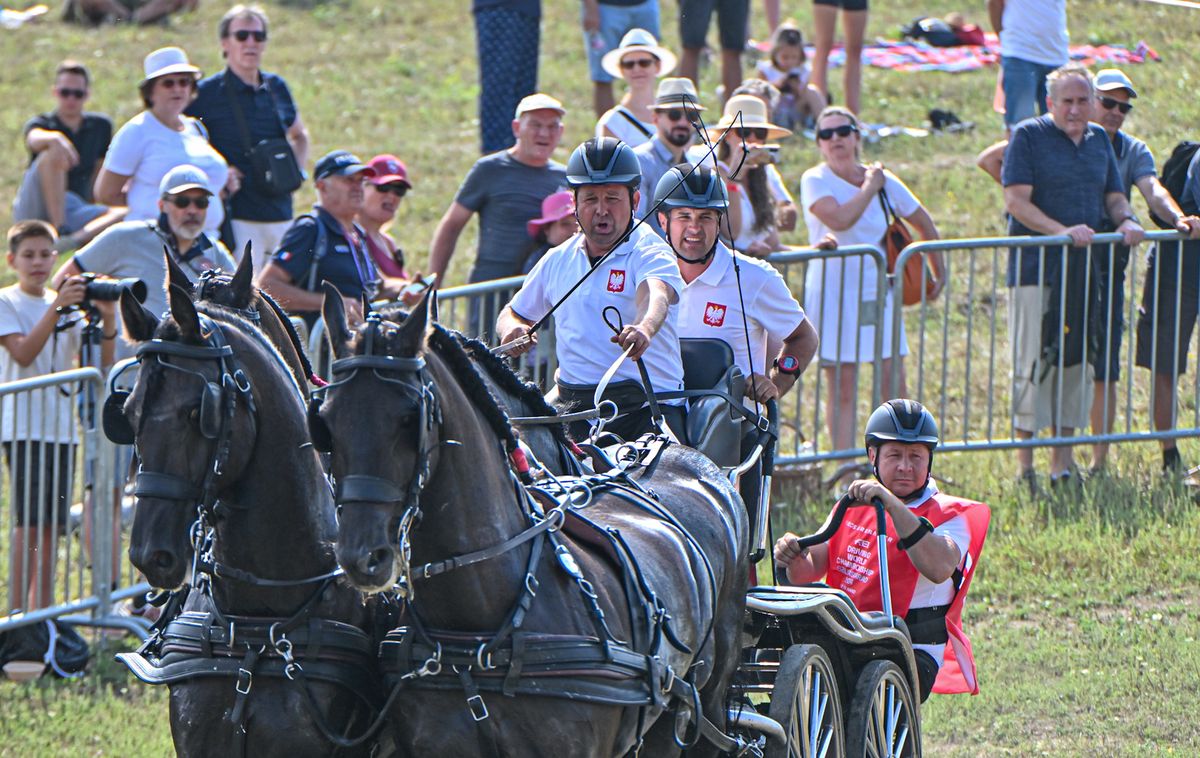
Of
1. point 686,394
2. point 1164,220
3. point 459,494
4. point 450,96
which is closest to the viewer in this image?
point 459,494

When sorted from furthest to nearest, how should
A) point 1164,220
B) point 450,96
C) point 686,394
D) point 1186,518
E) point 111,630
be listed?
point 450,96, point 1164,220, point 1186,518, point 111,630, point 686,394

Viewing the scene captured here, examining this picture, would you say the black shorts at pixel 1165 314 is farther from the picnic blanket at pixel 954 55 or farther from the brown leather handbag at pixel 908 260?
the picnic blanket at pixel 954 55

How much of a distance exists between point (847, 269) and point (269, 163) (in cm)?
369

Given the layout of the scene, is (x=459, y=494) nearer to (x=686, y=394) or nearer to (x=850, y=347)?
(x=686, y=394)

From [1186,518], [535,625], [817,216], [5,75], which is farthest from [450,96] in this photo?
[535,625]

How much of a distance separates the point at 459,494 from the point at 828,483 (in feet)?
21.9

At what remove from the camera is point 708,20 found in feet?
55.8

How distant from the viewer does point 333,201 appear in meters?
10.4

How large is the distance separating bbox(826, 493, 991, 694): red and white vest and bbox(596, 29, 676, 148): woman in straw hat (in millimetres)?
4616

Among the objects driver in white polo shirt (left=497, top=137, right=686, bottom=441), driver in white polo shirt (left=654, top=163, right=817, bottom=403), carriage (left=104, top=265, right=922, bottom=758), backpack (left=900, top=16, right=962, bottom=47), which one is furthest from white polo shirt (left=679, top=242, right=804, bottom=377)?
backpack (left=900, top=16, right=962, bottom=47)

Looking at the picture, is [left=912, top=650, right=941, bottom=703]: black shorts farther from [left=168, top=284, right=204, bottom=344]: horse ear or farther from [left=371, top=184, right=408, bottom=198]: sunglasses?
[left=371, top=184, right=408, bottom=198]: sunglasses

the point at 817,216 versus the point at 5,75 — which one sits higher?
the point at 5,75

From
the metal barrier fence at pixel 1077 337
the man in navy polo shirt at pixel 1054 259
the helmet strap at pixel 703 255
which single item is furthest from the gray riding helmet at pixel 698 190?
the man in navy polo shirt at pixel 1054 259

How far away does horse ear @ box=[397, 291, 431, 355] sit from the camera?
509 cm
